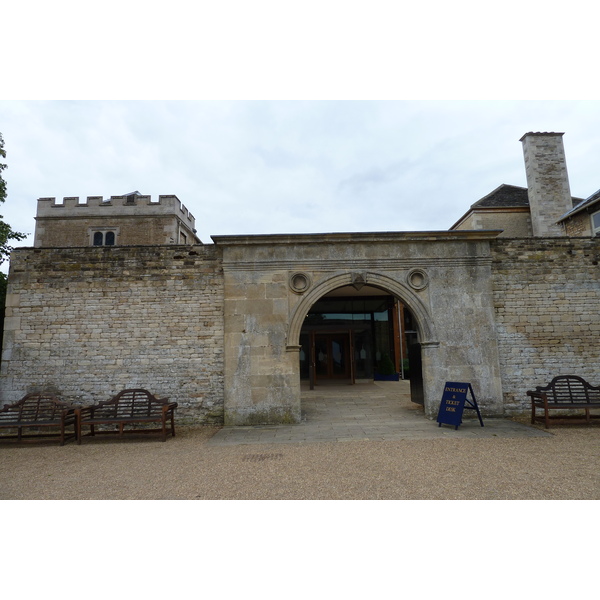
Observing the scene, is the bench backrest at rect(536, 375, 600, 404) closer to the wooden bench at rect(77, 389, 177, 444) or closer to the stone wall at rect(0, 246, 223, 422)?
the stone wall at rect(0, 246, 223, 422)

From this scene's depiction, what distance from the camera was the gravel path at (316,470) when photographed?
4.11 meters

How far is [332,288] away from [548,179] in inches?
507

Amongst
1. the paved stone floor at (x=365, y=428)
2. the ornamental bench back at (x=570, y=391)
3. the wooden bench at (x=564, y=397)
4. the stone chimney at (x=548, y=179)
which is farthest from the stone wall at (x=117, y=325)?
the stone chimney at (x=548, y=179)

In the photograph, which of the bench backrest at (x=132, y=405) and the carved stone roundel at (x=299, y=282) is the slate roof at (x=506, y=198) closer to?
the carved stone roundel at (x=299, y=282)

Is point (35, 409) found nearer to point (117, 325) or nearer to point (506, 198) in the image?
point (117, 325)

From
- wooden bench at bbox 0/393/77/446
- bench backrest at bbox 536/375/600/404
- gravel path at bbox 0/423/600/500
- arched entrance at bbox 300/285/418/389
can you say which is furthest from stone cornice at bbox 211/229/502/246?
arched entrance at bbox 300/285/418/389

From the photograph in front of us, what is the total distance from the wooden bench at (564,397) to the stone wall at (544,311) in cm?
42

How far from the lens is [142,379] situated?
26.5 feet

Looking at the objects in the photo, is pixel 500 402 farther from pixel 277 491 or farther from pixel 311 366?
pixel 311 366

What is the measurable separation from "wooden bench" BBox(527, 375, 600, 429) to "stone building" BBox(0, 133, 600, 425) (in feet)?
1.54

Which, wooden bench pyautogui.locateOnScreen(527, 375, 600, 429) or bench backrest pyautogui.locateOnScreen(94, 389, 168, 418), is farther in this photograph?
bench backrest pyautogui.locateOnScreen(94, 389, 168, 418)

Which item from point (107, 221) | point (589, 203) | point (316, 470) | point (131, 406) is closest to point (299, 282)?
point (131, 406)

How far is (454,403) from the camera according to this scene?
728cm

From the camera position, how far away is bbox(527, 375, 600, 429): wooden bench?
697 cm
